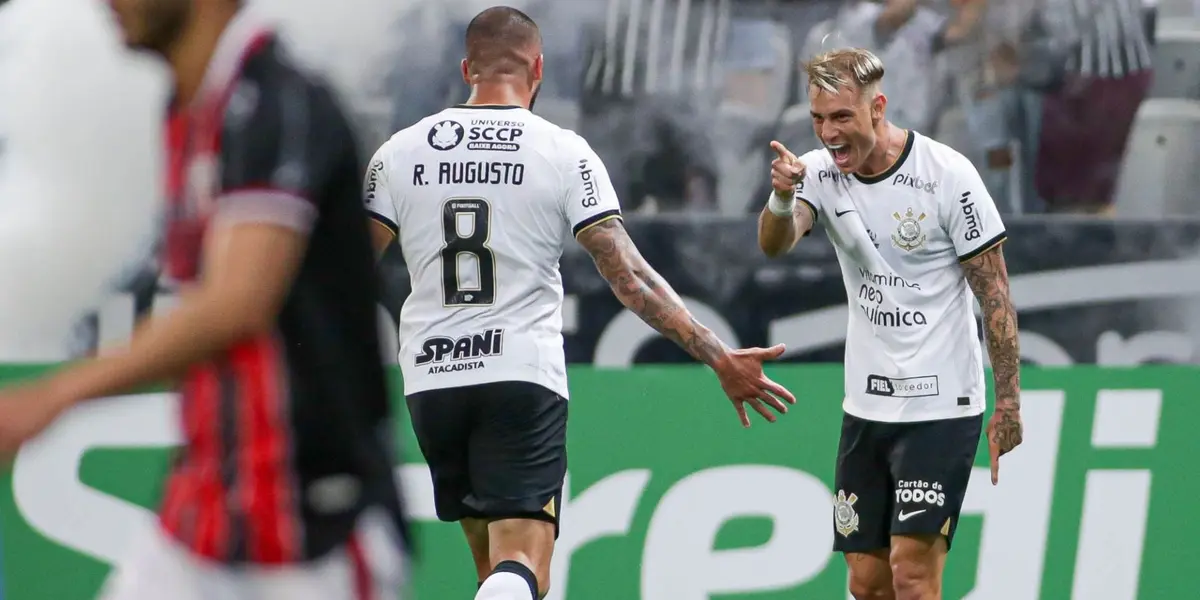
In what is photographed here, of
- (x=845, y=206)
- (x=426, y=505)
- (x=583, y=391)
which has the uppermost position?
(x=845, y=206)

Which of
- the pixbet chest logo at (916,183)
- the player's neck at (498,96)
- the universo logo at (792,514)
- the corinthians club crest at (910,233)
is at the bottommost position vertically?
the universo logo at (792,514)

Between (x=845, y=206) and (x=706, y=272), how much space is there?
3.96ft

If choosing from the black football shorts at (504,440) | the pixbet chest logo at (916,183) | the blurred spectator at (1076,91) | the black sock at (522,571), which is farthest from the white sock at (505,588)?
Result: the blurred spectator at (1076,91)

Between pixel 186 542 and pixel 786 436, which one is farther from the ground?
pixel 186 542

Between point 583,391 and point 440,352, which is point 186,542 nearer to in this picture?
point 440,352

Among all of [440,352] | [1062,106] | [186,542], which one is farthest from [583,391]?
[186,542]

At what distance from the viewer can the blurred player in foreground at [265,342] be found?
205 centimetres

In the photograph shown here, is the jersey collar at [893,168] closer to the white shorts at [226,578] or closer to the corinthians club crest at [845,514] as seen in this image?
the corinthians club crest at [845,514]

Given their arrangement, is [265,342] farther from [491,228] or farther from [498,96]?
[498,96]

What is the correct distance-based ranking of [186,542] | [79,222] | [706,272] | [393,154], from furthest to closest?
[706,272] < [79,222] < [393,154] < [186,542]

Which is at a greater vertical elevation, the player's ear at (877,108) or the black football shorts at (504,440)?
the player's ear at (877,108)

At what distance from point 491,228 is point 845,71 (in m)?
1.17

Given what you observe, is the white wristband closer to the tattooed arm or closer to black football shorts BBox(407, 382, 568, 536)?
the tattooed arm

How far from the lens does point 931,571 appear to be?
180 inches
